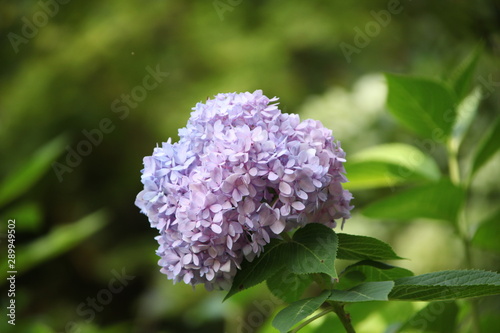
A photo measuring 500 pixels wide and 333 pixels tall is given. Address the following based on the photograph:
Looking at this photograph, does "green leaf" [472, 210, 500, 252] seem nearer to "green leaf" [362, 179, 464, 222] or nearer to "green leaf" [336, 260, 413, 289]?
"green leaf" [362, 179, 464, 222]

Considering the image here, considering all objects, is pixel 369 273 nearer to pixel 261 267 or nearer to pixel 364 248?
pixel 364 248

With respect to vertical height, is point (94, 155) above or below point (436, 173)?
below

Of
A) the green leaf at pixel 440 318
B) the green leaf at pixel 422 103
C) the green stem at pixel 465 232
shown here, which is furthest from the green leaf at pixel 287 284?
the green leaf at pixel 422 103

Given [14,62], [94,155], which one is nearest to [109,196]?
[94,155]

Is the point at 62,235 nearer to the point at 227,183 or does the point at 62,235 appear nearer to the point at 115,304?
the point at 227,183

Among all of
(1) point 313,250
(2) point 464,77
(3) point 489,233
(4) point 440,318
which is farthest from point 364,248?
(2) point 464,77

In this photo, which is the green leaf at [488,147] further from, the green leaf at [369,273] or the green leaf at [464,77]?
the green leaf at [369,273]
